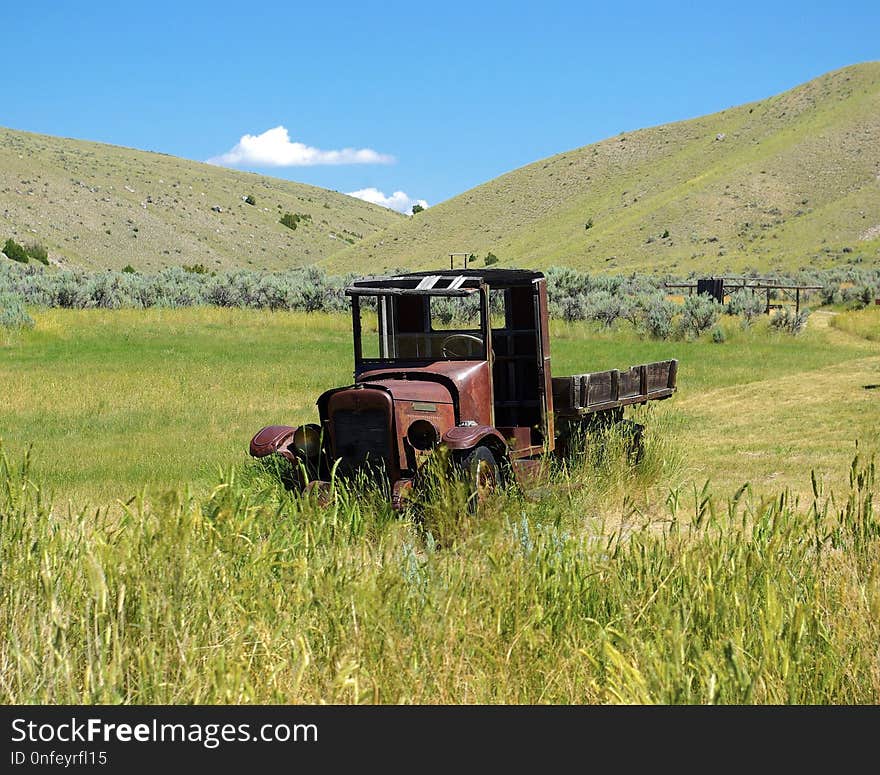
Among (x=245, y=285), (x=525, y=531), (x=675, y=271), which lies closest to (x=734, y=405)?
(x=525, y=531)

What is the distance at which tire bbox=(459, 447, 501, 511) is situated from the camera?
8.22 m

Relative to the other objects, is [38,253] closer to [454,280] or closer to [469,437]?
[454,280]

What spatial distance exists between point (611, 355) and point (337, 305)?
16.1 metres

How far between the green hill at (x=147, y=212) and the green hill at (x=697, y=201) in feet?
42.6

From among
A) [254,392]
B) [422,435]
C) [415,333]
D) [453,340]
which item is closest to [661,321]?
[254,392]

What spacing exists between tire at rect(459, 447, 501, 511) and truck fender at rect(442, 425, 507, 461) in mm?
104

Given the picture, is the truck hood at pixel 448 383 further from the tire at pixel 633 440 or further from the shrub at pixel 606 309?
the shrub at pixel 606 309

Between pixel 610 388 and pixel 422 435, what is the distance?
3.17 metres

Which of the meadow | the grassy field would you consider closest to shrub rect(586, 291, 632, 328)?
A: the grassy field

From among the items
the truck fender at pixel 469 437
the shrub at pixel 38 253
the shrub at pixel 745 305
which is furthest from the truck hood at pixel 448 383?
Result: the shrub at pixel 38 253

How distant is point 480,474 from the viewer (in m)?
8.53

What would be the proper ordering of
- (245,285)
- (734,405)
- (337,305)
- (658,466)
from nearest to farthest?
1. (658,466)
2. (734,405)
3. (337,305)
4. (245,285)
